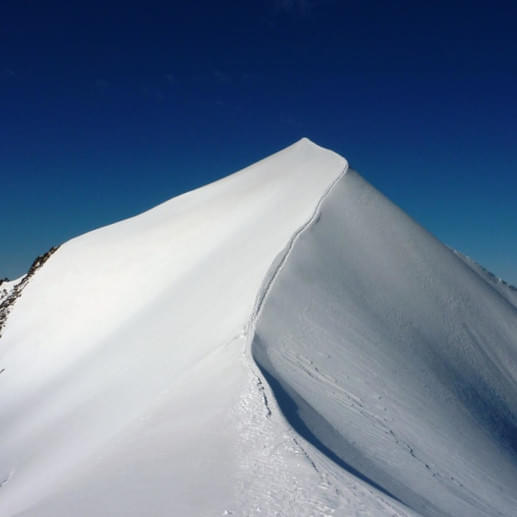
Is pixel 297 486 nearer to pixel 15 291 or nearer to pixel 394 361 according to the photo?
pixel 394 361

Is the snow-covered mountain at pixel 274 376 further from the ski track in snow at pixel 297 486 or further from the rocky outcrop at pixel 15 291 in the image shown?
the rocky outcrop at pixel 15 291

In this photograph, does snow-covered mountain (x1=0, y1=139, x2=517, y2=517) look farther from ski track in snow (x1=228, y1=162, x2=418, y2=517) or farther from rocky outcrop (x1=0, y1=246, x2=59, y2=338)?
rocky outcrop (x1=0, y1=246, x2=59, y2=338)

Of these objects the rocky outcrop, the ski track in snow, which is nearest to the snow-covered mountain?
the ski track in snow

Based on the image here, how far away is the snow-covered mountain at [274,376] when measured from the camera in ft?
18.4

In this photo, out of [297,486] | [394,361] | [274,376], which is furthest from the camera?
[394,361]

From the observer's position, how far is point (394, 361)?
10266 mm

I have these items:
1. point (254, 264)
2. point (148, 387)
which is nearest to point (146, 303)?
A: point (254, 264)

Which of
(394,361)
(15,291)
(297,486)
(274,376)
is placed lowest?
(297,486)

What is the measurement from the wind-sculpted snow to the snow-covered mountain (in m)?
0.05

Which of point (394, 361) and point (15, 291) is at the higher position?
point (15, 291)

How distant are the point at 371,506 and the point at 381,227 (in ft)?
44.1

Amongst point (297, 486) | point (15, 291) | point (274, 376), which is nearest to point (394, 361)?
point (274, 376)

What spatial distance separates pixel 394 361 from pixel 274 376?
354 centimetres

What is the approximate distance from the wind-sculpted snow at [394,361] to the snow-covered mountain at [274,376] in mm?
49
